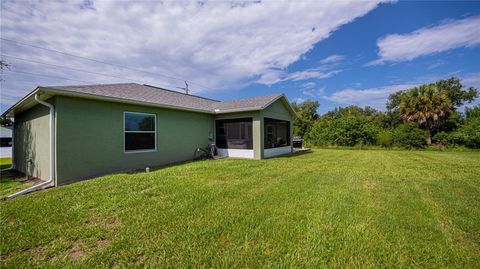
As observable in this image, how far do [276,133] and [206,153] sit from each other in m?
5.29

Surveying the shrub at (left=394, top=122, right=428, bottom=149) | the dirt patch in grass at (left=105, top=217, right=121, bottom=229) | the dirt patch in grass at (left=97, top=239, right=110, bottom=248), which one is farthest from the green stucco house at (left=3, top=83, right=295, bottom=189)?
the shrub at (left=394, top=122, right=428, bottom=149)

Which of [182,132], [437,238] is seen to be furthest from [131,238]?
[182,132]

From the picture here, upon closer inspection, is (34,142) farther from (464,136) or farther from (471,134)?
(471,134)

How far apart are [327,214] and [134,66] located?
20944 millimetres

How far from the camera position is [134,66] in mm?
18688

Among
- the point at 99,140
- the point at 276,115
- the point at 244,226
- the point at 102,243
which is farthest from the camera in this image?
the point at 276,115

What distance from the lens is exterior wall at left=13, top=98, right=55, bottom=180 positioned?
649 centimetres

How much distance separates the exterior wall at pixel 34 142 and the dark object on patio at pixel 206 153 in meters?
5.85

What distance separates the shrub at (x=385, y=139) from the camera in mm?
17750

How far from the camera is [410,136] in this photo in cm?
1694

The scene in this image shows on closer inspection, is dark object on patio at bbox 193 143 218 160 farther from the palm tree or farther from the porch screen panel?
the palm tree

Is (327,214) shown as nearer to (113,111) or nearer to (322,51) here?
(113,111)

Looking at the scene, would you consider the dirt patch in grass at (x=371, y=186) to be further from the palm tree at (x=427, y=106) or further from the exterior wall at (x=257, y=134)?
the palm tree at (x=427, y=106)

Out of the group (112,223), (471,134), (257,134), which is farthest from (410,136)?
(112,223)
